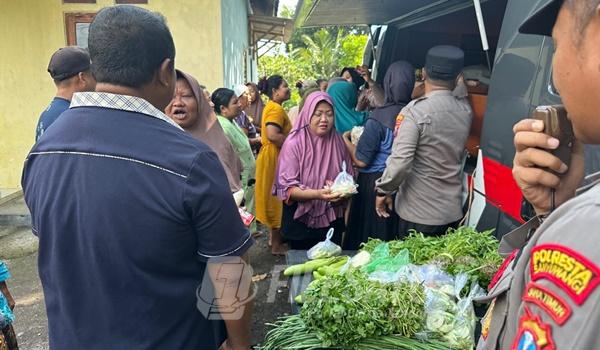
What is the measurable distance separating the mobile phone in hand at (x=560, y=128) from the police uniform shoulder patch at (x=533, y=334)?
0.43m

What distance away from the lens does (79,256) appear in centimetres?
128

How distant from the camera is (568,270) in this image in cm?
58

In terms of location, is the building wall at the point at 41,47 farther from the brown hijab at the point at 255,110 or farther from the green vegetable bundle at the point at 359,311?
the green vegetable bundle at the point at 359,311

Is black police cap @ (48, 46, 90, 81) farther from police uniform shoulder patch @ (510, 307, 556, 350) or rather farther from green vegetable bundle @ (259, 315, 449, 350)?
police uniform shoulder patch @ (510, 307, 556, 350)

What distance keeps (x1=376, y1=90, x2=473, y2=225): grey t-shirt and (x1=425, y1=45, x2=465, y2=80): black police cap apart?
4.6 inches

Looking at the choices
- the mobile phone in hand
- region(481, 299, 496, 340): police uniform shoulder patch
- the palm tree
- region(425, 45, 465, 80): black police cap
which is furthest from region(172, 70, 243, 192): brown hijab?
the palm tree

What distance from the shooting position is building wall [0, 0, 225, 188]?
20.7 ft

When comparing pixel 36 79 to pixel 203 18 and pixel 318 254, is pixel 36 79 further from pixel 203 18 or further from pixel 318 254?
pixel 318 254

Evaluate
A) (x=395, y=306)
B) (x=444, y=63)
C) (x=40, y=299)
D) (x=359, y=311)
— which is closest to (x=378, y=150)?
(x=444, y=63)

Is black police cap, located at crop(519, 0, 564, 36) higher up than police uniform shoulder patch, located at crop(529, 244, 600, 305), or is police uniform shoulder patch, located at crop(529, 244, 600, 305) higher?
black police cap, located at crop(519, 0, 564, 36)

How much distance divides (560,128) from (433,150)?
6.76 feet

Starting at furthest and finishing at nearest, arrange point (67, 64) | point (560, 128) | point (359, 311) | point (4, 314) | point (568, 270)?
1. point (67, 64)
2. point (4, 314)
3. point (359, 311)
4. point (560, 128)
5. point (568, 270)

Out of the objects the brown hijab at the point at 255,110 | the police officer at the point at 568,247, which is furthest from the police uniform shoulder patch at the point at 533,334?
the brown hijab at the point at 255,110

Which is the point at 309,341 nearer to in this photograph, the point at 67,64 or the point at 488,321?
the point at 488,321
